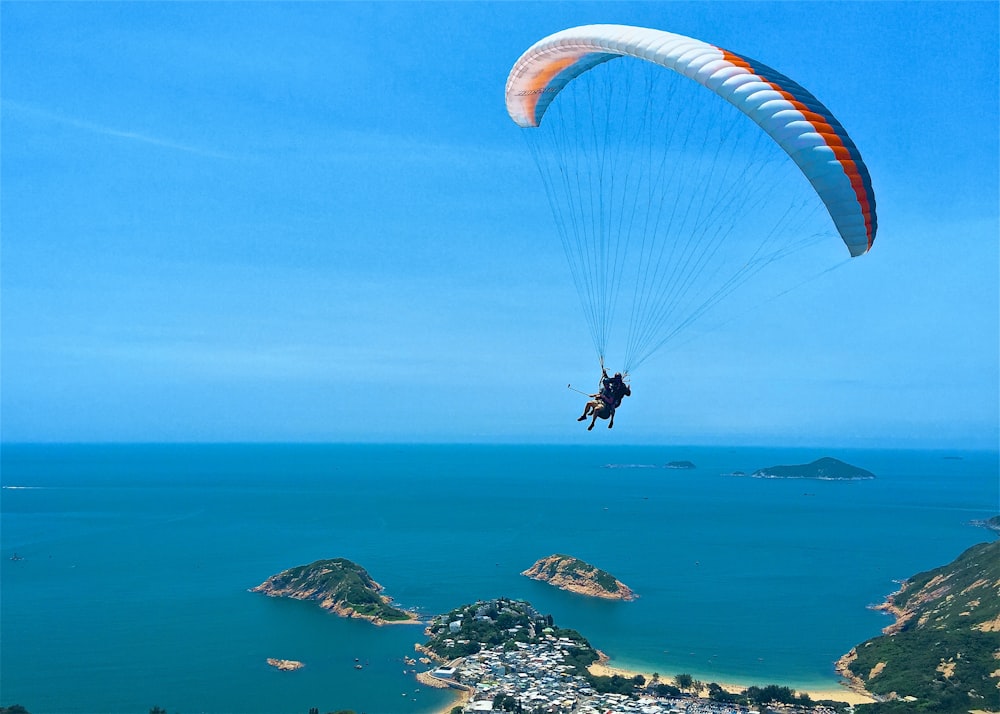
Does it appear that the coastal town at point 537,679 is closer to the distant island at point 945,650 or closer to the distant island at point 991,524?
the distant island at point 945,650

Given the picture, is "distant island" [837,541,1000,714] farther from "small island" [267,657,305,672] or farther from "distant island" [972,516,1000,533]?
"distant island" [972,516,1000,533]

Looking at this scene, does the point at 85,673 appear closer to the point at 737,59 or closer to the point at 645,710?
the point at 645,710

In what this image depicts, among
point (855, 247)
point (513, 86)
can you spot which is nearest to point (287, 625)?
point (513, 86)

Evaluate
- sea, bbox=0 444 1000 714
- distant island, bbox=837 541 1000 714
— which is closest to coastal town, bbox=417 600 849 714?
sea, bbox=0 444 1000 714

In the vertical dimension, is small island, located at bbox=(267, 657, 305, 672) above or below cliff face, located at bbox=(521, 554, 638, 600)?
below

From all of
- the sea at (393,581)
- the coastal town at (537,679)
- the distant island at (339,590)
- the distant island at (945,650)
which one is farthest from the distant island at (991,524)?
the distant island at (339,590)

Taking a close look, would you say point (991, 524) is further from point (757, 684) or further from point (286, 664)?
point (286, 664)
